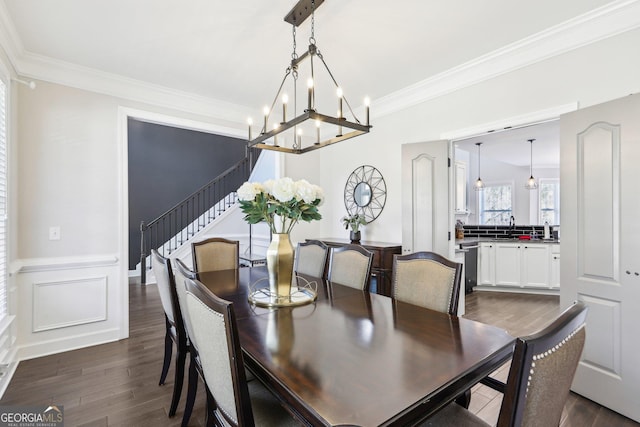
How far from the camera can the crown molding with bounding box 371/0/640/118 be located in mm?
2082

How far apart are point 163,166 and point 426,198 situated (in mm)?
5658

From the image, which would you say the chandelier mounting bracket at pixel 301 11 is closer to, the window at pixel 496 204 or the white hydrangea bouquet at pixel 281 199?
the white hydrangea bouquet at pixel 281 199

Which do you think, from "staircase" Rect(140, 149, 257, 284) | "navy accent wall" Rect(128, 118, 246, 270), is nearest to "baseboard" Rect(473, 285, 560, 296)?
"staircase" Rect(140, 149, 257, 284)

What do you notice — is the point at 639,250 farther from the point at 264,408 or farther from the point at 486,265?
the point at 486,265

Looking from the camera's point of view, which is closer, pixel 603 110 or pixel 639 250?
pixel 639 250

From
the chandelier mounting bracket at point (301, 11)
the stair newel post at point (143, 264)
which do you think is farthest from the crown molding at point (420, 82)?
the stair newel post at point (143, 264)

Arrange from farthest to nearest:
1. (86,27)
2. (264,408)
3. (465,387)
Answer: (86,27) → (264,408) → (465,387)

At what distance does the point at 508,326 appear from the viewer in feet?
11.5

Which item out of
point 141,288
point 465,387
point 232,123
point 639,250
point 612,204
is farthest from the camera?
point 141,288

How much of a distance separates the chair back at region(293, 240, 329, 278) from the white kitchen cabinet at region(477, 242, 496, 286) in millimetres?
3753

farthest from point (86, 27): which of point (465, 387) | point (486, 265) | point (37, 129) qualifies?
point (486, 265)

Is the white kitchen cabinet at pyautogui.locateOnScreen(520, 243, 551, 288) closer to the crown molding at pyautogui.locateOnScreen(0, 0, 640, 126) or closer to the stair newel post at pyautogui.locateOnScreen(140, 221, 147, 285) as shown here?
the crown molding at pyautogui.locateOnScreen(0, 0, 640, 126)

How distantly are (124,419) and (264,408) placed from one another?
128 centimetres

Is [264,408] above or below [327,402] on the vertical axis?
below
